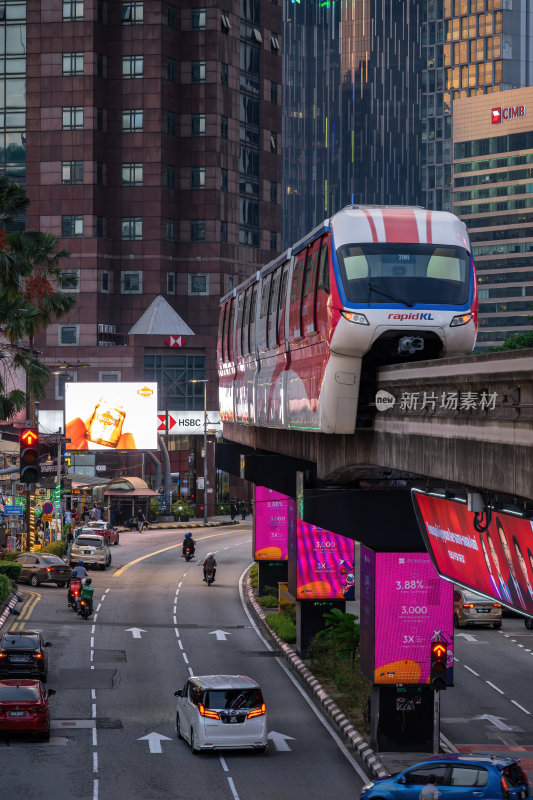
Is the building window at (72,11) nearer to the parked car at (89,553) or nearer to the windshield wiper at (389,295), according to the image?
the parked car at (89,553)

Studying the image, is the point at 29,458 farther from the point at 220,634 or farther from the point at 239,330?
the point at 220,634

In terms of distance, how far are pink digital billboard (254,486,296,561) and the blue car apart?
34.0 meters

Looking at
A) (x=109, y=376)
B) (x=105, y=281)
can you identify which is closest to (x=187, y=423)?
(x=109, y=376)

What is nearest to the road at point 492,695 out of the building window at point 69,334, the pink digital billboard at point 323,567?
the pink digital billboard at point 323,567

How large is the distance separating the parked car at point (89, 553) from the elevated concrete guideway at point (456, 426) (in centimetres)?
4500

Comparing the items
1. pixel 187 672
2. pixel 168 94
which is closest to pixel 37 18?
pixel 168 94

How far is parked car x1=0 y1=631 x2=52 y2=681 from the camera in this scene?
126 ft

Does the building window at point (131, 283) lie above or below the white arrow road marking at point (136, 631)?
above

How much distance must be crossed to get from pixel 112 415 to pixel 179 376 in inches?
706

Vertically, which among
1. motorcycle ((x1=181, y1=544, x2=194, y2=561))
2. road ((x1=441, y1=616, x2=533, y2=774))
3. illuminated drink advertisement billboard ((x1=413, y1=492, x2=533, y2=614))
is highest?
illuminated drink advertisement billboard ((x1=413, y1=492, x2=533, y2=614))

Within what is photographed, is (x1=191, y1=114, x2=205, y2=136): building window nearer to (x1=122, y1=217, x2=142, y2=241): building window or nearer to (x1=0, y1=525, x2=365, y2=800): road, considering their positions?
(x1=122, y1=217, x2=142, y2=241): building window

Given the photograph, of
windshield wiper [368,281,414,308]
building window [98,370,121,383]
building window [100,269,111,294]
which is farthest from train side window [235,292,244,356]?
building window [100,269,111,294]

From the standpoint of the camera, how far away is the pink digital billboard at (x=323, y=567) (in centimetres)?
4541

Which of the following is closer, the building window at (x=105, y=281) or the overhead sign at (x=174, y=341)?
the overhead sign at (x=174, y=341)
